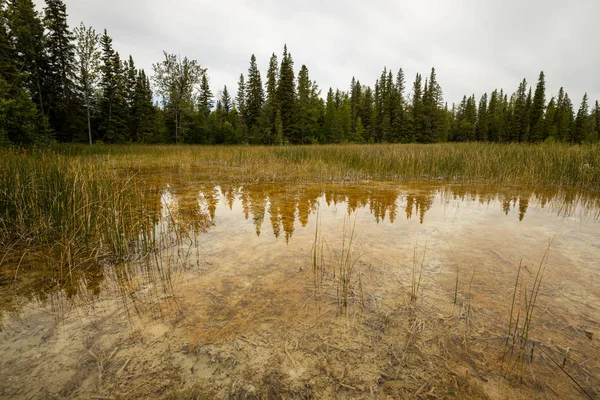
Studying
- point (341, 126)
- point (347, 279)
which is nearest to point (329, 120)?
point (341, 126)

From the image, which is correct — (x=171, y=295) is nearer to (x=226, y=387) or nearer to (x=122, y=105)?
(x=226, y=387)

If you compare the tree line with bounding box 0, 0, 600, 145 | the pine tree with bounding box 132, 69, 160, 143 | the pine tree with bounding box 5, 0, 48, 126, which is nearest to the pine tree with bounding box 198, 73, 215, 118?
the tree line with bounding box 0, 0, 600, 145

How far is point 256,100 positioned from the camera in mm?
35875

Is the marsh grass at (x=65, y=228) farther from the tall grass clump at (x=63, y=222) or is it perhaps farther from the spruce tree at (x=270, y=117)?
the spruce tree at (x=270, y=117)

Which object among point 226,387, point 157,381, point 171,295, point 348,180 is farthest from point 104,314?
point 348,180

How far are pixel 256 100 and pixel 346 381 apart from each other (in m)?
37.7

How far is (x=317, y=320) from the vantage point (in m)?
1.88

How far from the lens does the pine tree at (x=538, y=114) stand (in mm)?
37406

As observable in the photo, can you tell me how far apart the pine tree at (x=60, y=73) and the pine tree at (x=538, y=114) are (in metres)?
54.6

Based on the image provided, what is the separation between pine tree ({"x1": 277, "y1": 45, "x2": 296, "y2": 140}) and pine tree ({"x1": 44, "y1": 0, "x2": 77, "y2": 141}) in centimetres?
1928

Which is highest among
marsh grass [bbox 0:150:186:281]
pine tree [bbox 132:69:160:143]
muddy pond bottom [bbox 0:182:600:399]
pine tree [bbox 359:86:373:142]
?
pine tree [bbox 359:86:373:142]

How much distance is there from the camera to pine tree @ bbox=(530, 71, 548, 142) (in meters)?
37.4

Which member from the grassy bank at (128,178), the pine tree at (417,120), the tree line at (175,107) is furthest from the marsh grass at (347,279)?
the pine tree at (417,120)

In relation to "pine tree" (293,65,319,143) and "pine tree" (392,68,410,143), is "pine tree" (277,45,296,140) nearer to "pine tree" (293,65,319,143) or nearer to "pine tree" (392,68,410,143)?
"pine tree" (293,65,319,143)
